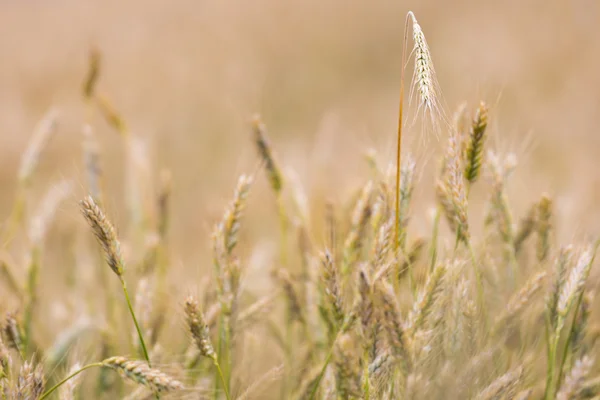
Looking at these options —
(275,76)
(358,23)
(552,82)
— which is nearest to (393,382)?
(552,82)

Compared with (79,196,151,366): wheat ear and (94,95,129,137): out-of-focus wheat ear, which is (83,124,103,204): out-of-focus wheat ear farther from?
(79,196,151,366): wheat ear

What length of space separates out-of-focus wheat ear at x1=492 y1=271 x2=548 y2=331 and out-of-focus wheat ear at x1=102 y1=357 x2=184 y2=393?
81cm

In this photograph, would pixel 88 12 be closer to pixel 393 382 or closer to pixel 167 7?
pixel 167 7

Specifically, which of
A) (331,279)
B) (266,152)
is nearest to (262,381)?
(331,279)

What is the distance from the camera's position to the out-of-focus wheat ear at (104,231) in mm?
1066

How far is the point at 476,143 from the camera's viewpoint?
124cm

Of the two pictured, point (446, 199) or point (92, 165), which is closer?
point (446, 199)

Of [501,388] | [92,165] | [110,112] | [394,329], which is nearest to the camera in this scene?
[394,329]

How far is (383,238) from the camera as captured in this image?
1128 millimetres

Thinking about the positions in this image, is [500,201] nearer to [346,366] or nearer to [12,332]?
[346,366]

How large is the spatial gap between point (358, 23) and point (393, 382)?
6385mm

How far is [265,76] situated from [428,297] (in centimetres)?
433

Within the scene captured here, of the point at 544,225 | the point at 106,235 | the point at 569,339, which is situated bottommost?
the point at 569,339

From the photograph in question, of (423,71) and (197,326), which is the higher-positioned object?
(423,71)
